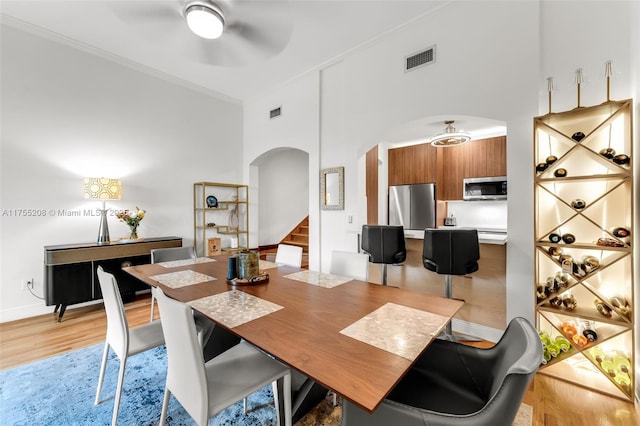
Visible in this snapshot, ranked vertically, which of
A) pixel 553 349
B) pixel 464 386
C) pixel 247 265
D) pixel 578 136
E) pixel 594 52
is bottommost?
pixel 553 349

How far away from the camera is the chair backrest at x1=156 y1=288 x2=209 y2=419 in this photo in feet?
3.56

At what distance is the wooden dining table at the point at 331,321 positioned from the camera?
0.89 metres

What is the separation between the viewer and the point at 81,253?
3.16 meters

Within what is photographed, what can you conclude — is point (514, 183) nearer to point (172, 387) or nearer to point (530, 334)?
point (530, 334)

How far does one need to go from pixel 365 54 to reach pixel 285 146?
1.87 m

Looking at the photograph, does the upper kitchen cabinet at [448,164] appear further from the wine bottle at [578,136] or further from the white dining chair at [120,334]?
the white dining chair at [120,334]

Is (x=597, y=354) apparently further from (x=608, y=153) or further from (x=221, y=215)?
(x=221, y=215)

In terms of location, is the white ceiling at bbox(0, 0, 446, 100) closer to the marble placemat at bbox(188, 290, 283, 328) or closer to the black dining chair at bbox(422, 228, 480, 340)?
the marble placemat at bbox(188, 290, 283, 328)

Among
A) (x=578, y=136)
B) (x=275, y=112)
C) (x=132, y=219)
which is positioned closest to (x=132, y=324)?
(x=132, y=219)

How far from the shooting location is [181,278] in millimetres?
2031

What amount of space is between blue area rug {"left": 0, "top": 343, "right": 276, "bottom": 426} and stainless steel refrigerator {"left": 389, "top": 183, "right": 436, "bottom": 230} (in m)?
4.55

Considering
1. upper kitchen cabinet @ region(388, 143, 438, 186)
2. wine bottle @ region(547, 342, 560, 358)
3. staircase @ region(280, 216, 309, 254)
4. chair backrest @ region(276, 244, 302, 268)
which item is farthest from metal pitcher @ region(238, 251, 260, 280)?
upper kitchen cabinet @ region(388, 143, 438, 186)

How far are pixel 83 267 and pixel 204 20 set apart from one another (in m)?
3.07

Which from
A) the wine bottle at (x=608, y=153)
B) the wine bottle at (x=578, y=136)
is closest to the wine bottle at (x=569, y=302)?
the wine bottle at (x=608, y=153)
